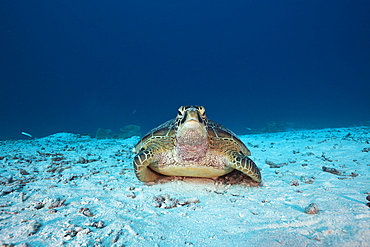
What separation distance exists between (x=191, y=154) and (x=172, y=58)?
183 meters

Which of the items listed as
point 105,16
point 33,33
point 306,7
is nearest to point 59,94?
point 33,33

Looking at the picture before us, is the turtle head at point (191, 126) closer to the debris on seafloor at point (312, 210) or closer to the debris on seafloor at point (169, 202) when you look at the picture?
the debris on seafloor at point (169, 202)

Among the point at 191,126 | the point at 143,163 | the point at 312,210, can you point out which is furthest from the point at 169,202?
the point at 312,210

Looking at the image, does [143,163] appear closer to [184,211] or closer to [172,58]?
[184,211]

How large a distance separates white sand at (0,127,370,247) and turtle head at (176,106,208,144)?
0.83m

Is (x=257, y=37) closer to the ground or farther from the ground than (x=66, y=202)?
farther from the ground

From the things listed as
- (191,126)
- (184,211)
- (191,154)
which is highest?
(191,126)

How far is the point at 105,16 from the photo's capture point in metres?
156

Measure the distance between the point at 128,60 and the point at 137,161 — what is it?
186099 millimetres

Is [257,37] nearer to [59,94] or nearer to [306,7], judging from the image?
[306,7]

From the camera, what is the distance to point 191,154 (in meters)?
2.94

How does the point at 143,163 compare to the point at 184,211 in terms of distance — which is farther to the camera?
the point at 143,163

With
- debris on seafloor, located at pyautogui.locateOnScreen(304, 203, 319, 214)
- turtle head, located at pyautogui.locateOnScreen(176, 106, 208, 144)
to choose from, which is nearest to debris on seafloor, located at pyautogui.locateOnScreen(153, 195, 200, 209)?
turtle head, located at pyautogui.locateOnScreen(176, 106, 208, 144)

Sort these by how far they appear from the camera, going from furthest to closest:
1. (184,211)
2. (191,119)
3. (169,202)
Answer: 1. (191,119)
2. (169,202)
3. (184,211)
